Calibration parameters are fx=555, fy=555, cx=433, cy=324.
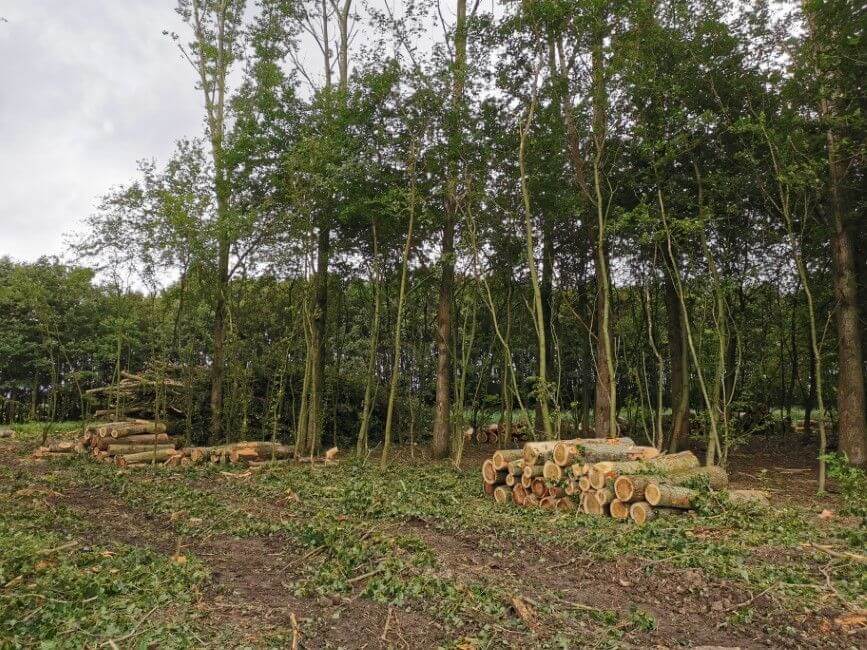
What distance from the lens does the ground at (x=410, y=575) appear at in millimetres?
4152

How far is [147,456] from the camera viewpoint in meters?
13.6

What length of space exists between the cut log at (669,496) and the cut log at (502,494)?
2.36 m

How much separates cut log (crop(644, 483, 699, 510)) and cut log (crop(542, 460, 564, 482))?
133 cm

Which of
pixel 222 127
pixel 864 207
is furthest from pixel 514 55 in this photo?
pixel 222 127

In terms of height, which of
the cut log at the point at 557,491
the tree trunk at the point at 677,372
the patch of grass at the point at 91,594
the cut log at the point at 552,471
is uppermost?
the tree trunk at the point at 677,372

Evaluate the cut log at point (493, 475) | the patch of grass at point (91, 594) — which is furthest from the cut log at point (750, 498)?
the patch of grass at point (91, 594)

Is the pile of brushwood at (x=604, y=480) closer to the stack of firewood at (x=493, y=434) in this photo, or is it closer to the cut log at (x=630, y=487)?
the cut log at (x=630, y=487)

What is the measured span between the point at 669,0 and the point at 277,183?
984 cm

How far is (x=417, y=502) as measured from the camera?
28.6 ft

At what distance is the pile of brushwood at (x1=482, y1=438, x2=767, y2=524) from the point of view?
7.72 meters

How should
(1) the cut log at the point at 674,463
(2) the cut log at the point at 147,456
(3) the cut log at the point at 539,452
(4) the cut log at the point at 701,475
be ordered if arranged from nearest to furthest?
(4) the cut log at the point at 701,475 → (1) the cut log at the point at 674,463 → (3) the cut log at the point at 539,452 → (2) the cut log at the point at 147,456

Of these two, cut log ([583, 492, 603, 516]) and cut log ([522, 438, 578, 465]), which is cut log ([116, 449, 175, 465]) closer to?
cut log ([522, 438, 578, 465])

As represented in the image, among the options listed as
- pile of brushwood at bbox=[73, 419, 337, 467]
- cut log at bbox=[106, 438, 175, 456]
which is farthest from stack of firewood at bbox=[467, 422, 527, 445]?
cut log at bbox=[106, 438, 175, 456]

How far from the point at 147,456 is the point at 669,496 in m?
11.8
